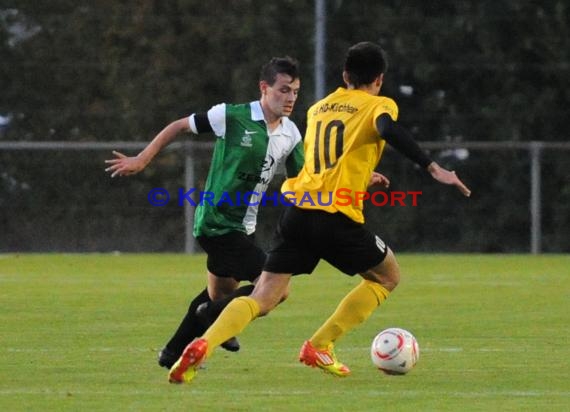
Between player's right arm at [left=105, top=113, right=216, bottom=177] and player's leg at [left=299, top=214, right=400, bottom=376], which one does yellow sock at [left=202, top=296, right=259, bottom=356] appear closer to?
player's leg at [left=299, top=214, right=400, bottom=376]

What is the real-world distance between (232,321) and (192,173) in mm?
15634

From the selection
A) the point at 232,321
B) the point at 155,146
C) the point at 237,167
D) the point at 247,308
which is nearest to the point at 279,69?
the point at 237,167

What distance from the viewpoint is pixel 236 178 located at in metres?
9.12

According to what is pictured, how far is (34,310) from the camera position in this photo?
1344 cm

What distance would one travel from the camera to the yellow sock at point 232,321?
8070 millimetres

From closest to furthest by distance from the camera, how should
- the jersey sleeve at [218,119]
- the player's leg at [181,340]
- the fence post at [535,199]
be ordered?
the player's leg at [181,340] → the jersey sleeve at [218,119] → the fence post at [535,199]

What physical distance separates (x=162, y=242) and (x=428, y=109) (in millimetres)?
4394

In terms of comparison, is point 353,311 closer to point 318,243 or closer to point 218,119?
point 318,243

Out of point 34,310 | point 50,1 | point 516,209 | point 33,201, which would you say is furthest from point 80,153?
point 34,310

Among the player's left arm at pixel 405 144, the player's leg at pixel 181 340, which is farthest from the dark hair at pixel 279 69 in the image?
the player's leg at pixel 181 340

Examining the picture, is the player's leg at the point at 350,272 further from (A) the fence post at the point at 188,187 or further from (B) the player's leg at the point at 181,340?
(A) the fence post at the point at 188,187

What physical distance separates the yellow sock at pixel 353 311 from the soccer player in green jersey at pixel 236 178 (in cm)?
54

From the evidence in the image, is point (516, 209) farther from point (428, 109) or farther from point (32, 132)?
point (32, 132)

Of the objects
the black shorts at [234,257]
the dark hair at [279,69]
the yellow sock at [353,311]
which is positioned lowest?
the yellow sock at [353,311]
